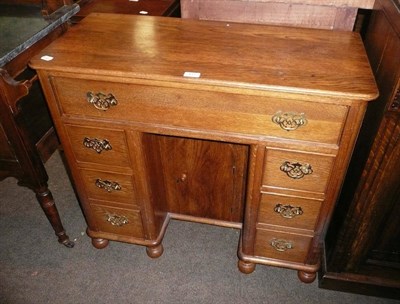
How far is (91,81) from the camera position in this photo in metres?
1.12

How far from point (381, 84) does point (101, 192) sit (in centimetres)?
112

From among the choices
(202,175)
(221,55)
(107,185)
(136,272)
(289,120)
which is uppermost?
(221,55)

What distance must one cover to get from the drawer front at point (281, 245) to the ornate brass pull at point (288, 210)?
11cm

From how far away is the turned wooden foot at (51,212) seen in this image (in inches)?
59.6

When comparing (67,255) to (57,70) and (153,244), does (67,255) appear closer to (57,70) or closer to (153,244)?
(153,244)

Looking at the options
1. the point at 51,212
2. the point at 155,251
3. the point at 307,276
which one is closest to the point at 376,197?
the point at 307,276

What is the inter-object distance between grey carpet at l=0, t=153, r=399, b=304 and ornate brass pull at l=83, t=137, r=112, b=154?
67 cm

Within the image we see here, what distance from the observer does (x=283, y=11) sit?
4.60ft

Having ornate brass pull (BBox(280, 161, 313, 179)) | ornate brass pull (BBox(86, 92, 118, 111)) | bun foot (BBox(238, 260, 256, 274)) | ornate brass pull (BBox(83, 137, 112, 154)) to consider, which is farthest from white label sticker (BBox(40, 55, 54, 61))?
bun foot (BBox(238, 260, 256, 274))

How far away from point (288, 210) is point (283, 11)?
80cm

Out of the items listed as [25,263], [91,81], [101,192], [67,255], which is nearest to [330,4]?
[91,81]

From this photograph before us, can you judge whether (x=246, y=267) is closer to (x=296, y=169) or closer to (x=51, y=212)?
(x=296, y=169)

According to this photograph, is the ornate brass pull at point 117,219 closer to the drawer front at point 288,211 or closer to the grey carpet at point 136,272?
the grey carpet at point 136,272

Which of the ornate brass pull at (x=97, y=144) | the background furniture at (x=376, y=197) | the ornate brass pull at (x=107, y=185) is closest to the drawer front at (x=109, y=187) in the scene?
the ornate brass pull at (x=107, y=185)
